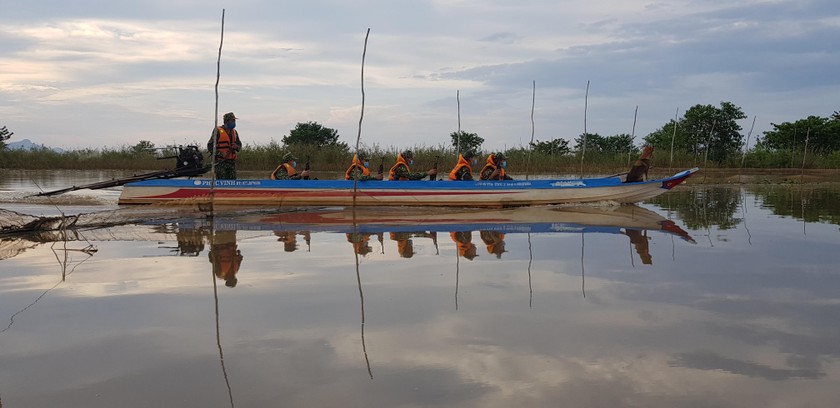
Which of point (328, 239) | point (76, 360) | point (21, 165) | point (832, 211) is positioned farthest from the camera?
point (21, 165)

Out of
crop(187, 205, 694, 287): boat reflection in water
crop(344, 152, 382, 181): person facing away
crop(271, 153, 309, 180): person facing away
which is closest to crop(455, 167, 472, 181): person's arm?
crop(187, 205, 694, 287): boat reflection in water

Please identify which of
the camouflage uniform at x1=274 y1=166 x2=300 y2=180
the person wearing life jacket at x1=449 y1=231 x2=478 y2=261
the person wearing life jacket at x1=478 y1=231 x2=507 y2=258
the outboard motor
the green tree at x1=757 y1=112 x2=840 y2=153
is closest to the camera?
the person wearing life jacket at x1=449 y1=231 x2=478 y2=261

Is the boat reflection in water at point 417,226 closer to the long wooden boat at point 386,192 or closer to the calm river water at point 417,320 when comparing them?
the calm river water at point 417,320

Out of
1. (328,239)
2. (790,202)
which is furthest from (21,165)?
(790,202)

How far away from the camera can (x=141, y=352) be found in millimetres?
4684

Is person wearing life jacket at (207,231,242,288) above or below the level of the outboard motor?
below

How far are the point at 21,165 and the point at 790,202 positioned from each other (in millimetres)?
30855

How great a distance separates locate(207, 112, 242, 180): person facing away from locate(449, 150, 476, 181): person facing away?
4491 mm

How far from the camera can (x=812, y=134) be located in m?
35.0

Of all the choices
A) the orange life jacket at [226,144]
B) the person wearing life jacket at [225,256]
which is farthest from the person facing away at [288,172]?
the person wearing life jacket at [225,256]

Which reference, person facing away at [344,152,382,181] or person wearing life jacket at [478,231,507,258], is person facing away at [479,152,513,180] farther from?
person wearing life jacket at [478,231,507,258]

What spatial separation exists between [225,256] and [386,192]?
6.68 metres

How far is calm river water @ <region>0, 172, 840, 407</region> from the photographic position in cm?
403

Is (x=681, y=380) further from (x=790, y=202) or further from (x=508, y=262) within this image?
(x=790, y=202)
